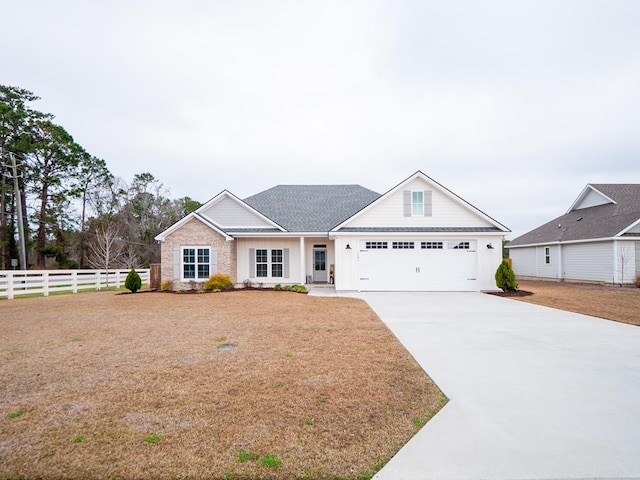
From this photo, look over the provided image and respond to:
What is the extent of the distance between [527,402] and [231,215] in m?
16.7

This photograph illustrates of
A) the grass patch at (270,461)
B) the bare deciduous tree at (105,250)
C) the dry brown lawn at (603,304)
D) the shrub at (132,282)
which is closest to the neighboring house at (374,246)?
the shrub at (132,282)

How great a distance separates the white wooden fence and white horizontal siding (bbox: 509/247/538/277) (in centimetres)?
2879

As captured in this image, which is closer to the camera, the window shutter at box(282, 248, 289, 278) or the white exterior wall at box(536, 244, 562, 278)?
the window shutter at box(282, 248, 289, 278)

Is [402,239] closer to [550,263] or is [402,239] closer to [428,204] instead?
[428,204]

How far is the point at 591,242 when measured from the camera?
19719mm

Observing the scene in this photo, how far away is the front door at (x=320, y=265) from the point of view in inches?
761

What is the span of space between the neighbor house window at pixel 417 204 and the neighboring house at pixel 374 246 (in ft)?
0.17

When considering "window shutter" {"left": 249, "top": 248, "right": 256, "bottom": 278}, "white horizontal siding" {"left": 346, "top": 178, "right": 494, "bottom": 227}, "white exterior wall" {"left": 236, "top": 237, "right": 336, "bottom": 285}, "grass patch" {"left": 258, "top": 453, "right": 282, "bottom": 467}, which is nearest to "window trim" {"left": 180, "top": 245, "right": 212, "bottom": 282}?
"white exterior wall" {"left": 236, "top": 237, "right": 336, "bottom": 285}

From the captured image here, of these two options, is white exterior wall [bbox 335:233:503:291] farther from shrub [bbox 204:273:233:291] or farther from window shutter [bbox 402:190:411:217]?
shrub [bbox 204:273:233:291]

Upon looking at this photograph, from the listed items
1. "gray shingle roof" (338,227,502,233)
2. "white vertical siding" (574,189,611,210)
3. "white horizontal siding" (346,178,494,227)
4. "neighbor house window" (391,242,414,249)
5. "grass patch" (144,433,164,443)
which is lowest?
"grass patch" (144,433,164,443)

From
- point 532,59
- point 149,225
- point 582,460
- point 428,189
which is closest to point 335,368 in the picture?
point 582,460

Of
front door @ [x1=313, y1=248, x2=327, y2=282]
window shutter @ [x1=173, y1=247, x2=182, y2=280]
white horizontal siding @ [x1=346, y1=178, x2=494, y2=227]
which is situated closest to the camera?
white horizontal siding @ [x1=346, y1=178, x2=494, y2=227]

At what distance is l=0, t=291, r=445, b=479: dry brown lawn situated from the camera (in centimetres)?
281

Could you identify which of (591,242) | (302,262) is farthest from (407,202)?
(591,242)
